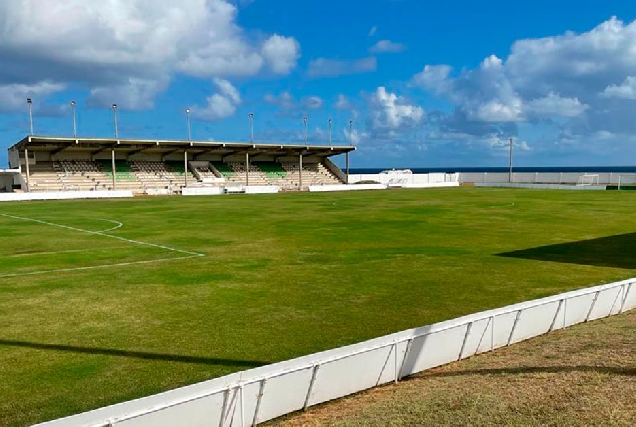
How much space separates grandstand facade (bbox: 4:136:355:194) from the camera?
219ft

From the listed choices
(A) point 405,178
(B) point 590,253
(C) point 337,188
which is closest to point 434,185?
(A) point 405,178

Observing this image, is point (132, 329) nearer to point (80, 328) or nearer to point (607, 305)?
point (80, 328)

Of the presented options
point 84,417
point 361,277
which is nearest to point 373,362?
point 84,417

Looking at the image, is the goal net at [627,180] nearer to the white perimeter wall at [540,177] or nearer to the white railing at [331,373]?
the white perimeter wall at [540,177]

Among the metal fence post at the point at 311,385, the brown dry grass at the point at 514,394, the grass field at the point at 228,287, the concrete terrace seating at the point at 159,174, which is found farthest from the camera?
the concrete terrace seating at the point at 159,174

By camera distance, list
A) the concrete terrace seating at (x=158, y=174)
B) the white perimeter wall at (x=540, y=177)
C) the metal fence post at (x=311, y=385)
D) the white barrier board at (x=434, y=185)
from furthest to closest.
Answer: the white barrier board at (x=434, y=185) → the white perimeter wall at (x=540, y=177) → the concrete terrace seating at (x=158, y=174) → the metal fence post at (x=311, y=385)

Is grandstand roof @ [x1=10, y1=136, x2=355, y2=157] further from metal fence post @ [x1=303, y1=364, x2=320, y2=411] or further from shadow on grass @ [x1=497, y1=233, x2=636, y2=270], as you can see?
metal fence post @ [x1=303, y1=364, x2=320, y2=411]

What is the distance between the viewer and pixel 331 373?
722 centimetres

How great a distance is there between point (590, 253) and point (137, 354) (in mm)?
17181

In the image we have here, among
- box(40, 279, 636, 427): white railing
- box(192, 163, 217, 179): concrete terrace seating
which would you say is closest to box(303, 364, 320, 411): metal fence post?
box(40, 279, 636, 427): white railing

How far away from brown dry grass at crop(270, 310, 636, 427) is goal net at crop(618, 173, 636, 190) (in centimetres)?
7716

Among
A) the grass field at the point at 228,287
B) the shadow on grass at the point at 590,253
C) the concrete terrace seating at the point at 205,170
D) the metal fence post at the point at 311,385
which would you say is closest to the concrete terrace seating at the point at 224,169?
the concrete terrace seating at the point at 205,170

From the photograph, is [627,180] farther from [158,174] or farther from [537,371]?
[537,371]

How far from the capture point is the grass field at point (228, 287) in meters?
9.03
